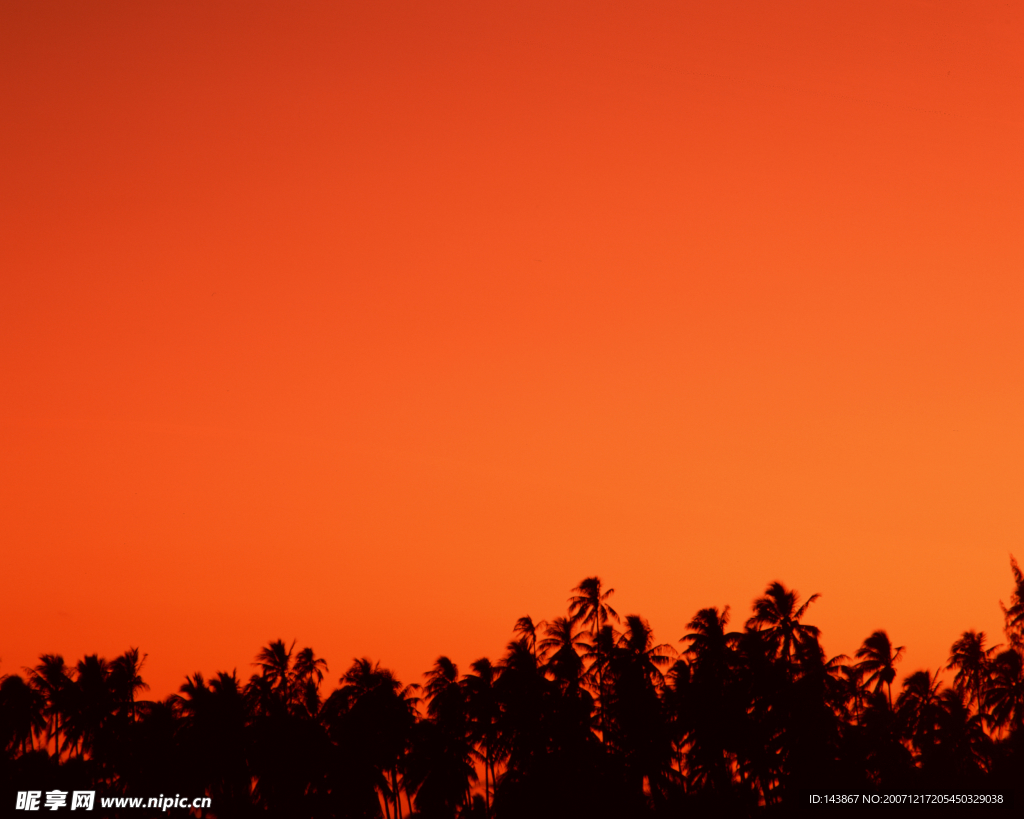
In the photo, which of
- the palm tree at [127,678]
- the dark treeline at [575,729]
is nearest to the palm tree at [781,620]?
the dark treeline at [575,729]

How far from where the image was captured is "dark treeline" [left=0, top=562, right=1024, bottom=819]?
74938 mm

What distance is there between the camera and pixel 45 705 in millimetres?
90500

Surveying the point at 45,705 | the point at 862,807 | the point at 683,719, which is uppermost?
the point at 45,705

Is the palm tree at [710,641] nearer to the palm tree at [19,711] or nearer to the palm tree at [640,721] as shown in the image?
the palm tree at [640,721]

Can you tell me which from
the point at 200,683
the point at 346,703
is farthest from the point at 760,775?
the point at 200,683

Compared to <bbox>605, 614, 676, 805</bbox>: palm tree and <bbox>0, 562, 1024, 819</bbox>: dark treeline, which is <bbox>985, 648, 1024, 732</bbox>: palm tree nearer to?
<bbox>0, 562, 1024, 819</bbox>: dark treeline

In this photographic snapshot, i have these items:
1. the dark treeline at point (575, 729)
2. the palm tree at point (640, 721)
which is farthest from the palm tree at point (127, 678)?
the palm tree at point (640, 721)

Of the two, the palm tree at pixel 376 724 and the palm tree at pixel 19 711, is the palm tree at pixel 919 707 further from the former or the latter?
the palm tree at pixel 19 711

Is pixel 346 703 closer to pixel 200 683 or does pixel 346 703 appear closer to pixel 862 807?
pixel 200 683

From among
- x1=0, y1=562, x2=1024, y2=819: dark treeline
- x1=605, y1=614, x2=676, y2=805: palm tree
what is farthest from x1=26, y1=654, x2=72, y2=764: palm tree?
x1=605, y1=614, x2=676, y2=805: palm tree

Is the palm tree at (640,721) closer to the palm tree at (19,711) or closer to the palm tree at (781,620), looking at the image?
the palm tree at (781,620)

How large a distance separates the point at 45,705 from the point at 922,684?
222 ft

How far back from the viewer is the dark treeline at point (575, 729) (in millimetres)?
74938

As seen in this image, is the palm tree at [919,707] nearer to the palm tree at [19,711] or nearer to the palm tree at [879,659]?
the palm tree at [879,659]
